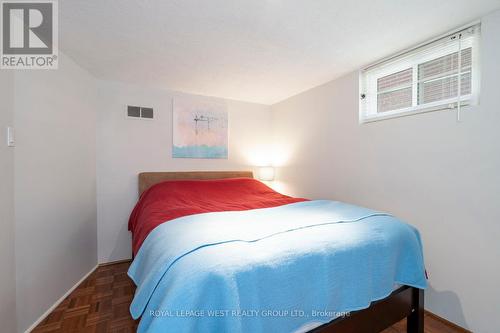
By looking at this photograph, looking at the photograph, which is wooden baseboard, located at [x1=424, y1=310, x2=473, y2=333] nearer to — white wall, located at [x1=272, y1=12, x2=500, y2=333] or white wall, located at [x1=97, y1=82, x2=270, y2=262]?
white wall, located at [x1=272, y1=12, x2=500, y2=333]

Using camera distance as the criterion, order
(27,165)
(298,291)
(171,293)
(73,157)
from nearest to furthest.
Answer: (171,293)
(298,291)
(27,165)
(73,157)

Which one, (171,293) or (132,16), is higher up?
(132,16)

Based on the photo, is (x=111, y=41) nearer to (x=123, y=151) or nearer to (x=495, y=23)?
(x=123, y=151)

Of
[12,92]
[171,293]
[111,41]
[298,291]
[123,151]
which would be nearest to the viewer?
[171,293]

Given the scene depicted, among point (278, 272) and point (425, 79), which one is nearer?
point (278, 272)

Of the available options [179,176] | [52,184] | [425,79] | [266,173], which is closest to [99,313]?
[52,184]

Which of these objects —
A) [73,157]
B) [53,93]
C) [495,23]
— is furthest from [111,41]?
[495,23]

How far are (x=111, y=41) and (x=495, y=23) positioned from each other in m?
2.91

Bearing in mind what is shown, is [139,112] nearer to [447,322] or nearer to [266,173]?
[266,173]

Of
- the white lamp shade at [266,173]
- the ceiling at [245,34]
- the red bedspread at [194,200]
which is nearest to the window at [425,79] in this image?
the ceiling at [245,34]

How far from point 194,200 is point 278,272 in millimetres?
1582

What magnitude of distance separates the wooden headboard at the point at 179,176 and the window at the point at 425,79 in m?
1.91

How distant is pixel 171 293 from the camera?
80cm

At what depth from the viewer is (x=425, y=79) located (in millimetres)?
1828
